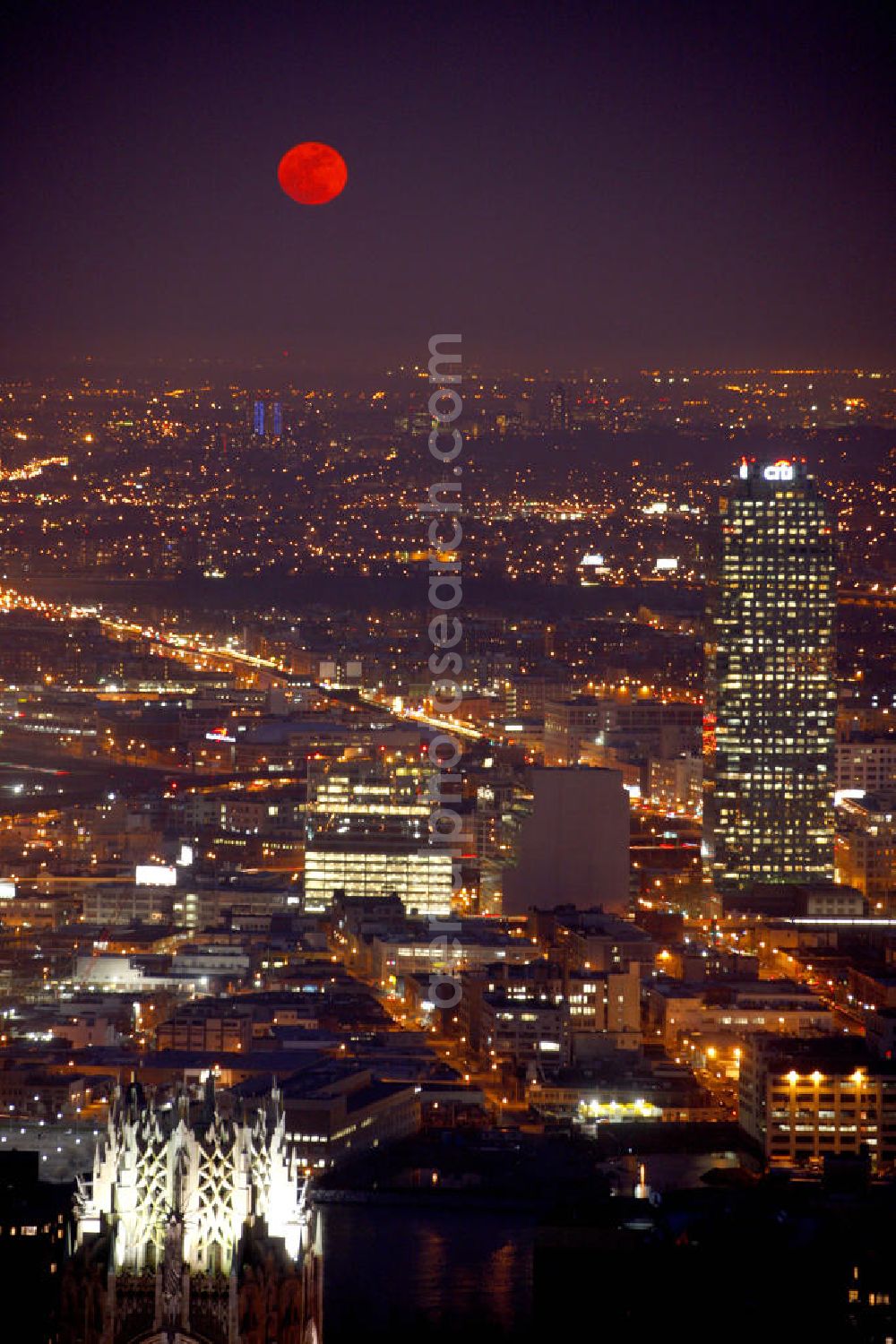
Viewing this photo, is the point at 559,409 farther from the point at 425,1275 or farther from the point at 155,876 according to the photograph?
the point at 425,1275

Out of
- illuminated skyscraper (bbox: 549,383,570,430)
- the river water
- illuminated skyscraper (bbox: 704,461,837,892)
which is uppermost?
illuminated skyscraper (bbox: 549,383,570,430)

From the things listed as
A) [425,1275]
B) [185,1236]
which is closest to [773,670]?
[425,1275]

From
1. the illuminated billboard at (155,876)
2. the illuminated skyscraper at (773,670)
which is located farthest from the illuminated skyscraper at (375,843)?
the illuminated skyscraper at (773,670)

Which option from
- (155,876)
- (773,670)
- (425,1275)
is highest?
(773,670)

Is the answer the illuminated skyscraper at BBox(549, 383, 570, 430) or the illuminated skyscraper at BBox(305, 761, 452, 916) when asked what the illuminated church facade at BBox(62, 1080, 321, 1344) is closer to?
the illuminated skyscraper at BBox(305, 761, 452, 916)

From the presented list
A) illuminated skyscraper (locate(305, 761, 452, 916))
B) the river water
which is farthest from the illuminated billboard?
the river water

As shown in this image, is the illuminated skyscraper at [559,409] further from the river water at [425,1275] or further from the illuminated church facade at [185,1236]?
the illuminated church facade at [185,1236]
